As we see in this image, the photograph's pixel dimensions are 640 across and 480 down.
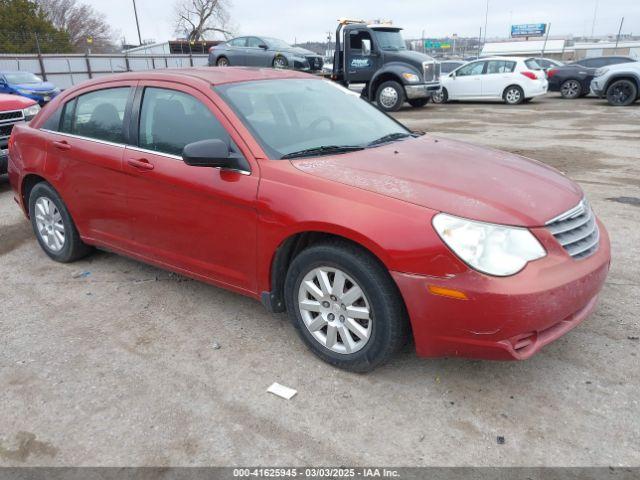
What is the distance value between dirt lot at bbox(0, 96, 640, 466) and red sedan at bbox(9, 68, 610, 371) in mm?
318

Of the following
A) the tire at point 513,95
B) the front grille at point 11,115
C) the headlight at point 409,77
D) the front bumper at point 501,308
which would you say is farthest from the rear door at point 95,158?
the tire at point 513,95

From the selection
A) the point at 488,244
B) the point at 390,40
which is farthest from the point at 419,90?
the point at 488,244

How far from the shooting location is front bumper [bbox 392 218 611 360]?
97.7 inches

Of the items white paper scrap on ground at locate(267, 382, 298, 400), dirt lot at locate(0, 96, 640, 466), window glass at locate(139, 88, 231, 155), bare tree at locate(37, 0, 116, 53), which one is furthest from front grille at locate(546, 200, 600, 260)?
bare tree at locate(37, 0, 116, 53)

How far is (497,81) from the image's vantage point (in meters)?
18.4

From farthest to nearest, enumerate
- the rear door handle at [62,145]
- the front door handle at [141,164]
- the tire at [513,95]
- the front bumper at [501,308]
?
the tire at [513,95], the rear door handle at [62,145], the front door handle at [141,164], the front bumper at [501,308]

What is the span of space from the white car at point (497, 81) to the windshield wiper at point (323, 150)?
1639 centimetres

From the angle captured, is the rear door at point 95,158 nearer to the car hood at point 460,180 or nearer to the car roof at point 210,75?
the car roof at point 210,75

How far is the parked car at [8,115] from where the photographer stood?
704cm

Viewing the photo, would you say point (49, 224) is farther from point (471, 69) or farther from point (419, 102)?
point (471, 69)

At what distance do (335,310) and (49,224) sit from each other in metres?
3.06

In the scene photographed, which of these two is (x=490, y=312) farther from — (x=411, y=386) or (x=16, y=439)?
(x=16, y=439)

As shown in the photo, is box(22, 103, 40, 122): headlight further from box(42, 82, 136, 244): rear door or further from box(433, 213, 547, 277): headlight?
box(433, 213, 547, 277): headlight

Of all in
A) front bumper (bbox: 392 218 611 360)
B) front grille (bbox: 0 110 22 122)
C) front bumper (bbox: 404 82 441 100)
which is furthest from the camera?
front bumper (bbox: 404 82 441 100)
